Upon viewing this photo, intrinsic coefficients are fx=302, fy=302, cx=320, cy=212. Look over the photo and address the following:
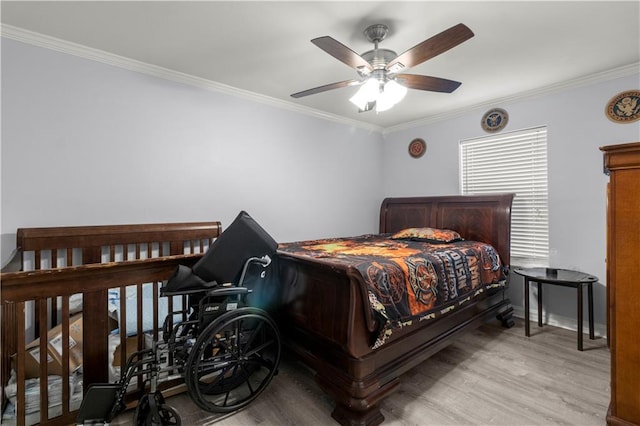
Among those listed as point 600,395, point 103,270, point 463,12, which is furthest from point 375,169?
point 103,270

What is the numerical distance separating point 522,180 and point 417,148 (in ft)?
4.72

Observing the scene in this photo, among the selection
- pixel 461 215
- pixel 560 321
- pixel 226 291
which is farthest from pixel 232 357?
pixel 560 321

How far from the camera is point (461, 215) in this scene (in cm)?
369

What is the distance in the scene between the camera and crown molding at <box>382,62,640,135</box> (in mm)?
2826

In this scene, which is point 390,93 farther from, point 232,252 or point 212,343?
point 212,343

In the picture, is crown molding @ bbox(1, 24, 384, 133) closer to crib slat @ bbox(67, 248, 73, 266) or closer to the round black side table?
crib slat @ bbox(67, 248, 73, 266)

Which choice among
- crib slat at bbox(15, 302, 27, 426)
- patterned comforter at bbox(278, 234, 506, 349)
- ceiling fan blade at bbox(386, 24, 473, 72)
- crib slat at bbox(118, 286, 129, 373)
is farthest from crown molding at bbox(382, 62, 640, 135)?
crib slat at bbox(15, 302, 27, 426)

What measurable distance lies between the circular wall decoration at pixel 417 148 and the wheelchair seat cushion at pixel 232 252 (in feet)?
10.7

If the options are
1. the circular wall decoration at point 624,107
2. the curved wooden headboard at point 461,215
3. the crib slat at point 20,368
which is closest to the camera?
the crib slat at point 20,368

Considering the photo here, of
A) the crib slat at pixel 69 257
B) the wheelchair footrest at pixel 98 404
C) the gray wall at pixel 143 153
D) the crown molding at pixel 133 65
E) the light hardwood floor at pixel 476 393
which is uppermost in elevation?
the crown molding at pixel 133 65

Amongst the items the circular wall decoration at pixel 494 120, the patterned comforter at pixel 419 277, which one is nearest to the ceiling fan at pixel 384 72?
the patterned comforter at pixel 419 277

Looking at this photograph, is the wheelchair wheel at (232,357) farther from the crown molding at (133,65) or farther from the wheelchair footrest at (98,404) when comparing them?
the crown molding at (133,65)

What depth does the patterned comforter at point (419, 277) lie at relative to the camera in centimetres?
192

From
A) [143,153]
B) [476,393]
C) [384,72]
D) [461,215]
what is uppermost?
[384,72]
